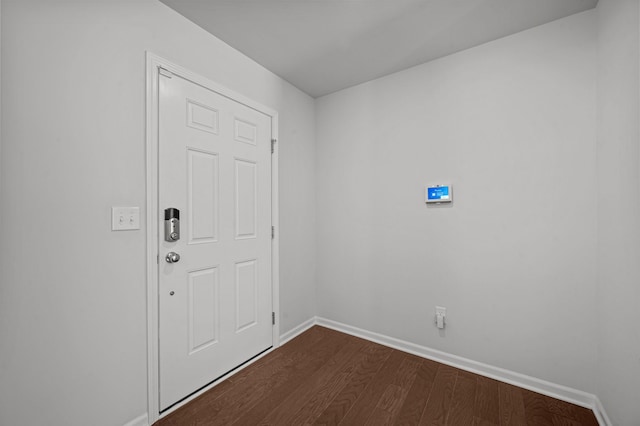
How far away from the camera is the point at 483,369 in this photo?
6.67 ft

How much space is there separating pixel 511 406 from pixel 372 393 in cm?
87

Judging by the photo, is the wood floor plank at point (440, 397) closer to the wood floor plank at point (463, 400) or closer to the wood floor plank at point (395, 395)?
the wood floor plank at point (463, 400)

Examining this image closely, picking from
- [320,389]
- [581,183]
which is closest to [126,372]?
[320,389]

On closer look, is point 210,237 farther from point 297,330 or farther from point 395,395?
point 395,395

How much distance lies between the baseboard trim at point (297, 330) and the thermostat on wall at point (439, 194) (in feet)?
5.77

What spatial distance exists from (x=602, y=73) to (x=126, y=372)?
3.28m

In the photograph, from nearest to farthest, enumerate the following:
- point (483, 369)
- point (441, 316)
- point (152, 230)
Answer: point (152, 230) → point (483, 369) → point (441, 316)

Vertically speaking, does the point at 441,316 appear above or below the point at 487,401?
above

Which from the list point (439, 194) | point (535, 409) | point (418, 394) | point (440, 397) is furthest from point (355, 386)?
point (439, 194)

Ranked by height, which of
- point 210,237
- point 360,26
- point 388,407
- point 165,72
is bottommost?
point 388,407

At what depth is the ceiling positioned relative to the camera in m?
1.67

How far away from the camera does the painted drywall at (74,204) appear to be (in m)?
1.15

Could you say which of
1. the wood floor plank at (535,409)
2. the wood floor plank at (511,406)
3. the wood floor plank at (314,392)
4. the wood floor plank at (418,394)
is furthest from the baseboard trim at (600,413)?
the wood floor plank at (314,392)

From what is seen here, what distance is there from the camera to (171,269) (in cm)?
170
